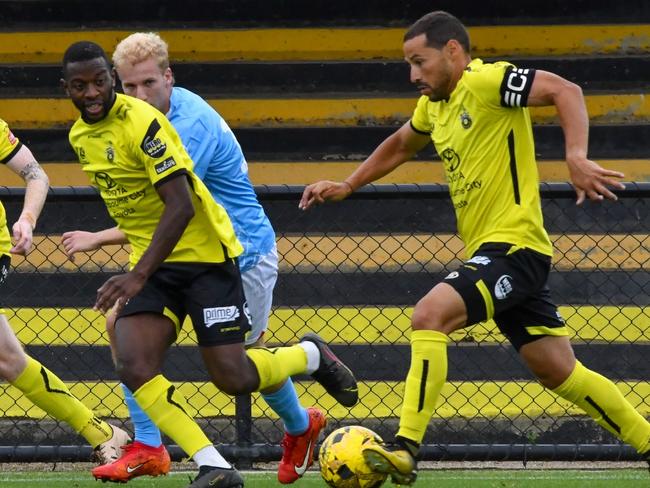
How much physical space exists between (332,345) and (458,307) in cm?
392

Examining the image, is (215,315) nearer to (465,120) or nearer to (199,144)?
(199,144)

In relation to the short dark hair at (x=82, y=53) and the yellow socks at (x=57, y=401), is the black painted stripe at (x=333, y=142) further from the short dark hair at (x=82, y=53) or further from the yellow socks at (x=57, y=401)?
the short dark hair at (x=82, y=53)

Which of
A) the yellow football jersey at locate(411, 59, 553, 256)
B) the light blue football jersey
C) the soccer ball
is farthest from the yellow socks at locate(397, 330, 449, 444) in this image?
the light blue football jersey

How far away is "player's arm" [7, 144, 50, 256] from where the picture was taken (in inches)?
220

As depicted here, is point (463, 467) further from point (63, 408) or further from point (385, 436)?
point (63, 408)

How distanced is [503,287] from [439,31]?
1.04 m

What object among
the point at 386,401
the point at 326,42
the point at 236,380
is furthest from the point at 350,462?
the point at 326,42

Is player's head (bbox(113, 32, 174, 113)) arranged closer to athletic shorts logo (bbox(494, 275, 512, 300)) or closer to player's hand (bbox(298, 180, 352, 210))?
player's hand (bbox(298, 180, 352, 210))

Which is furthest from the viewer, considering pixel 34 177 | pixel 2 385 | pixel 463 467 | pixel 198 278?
pixel 2 385

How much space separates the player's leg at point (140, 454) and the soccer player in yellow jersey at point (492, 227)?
4.93 feet

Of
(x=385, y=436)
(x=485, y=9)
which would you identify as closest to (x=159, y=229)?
(x=385, y=436)

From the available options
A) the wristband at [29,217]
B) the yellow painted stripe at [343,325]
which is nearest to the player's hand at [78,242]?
the wristband at [29,217]

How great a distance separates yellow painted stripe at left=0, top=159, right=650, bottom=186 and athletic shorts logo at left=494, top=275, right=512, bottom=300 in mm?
4077

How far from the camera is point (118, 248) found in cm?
905
